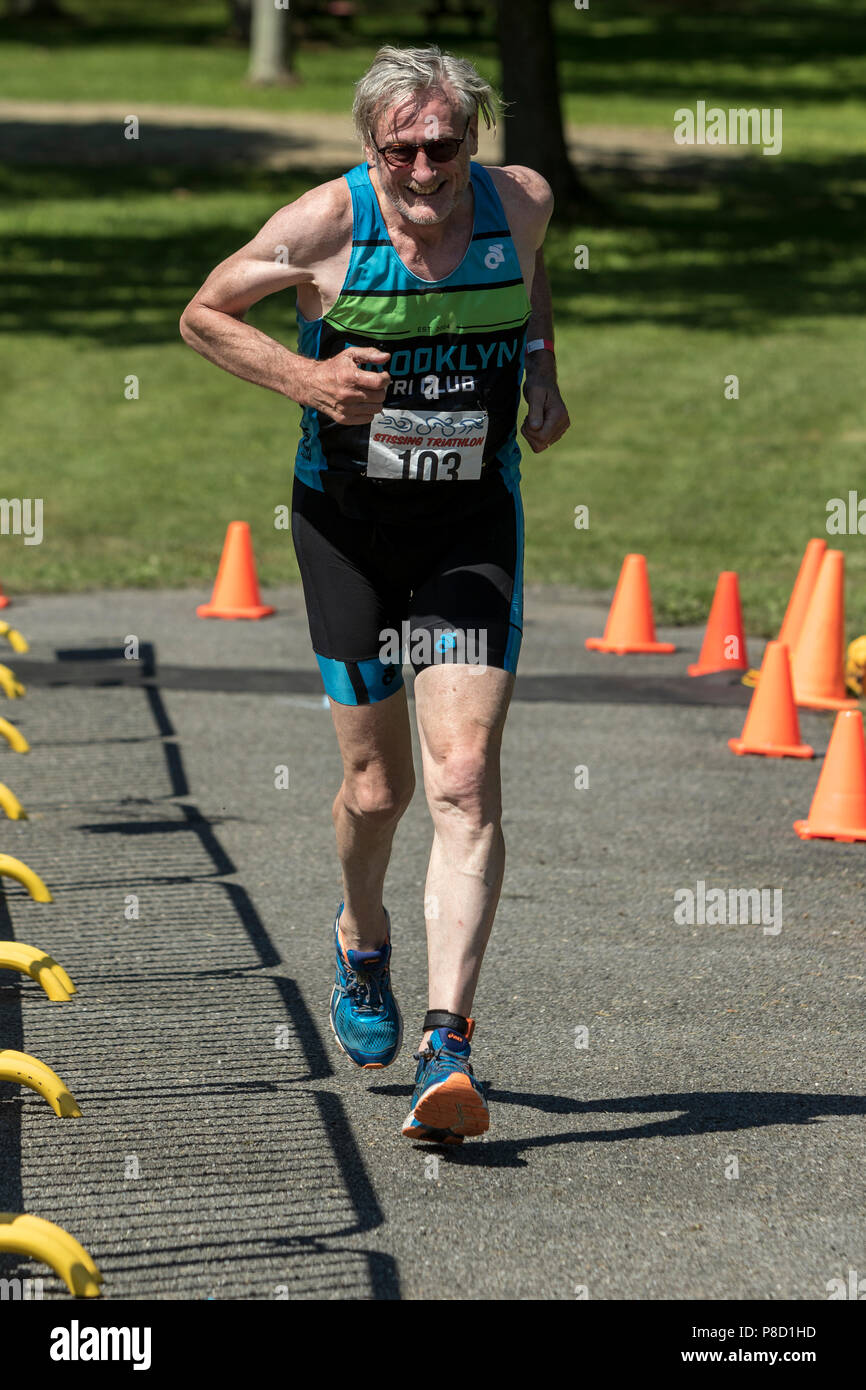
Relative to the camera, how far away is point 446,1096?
4305mm

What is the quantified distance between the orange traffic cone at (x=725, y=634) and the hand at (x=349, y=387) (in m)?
5.95

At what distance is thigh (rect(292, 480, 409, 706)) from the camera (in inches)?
185

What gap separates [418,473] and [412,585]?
11.8 inches

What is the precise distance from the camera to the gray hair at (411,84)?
440 centimetres

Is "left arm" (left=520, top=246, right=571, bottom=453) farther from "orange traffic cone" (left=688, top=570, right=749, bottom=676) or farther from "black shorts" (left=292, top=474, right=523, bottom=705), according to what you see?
"orange traffic cone" (left=688, top=570, right=749, bottom=676)

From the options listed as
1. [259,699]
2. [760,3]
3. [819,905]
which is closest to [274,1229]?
[819,905]

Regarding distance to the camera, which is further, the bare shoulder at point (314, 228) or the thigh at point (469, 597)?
the thigh at point (469, 597)

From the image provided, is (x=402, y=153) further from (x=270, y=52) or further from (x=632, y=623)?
(x=270, y=52)

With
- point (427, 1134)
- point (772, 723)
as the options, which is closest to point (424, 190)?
point (427, 1134)

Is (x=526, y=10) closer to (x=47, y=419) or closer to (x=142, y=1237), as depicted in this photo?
(x=47, y=419)

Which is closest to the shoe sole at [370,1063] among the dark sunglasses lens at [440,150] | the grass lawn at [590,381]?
the dark sunglasses lens at [440,150]

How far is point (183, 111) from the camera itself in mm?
37094

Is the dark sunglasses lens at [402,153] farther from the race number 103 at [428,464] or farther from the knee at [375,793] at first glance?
the knee at [375,793]

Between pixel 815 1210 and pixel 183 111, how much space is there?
116 feet
